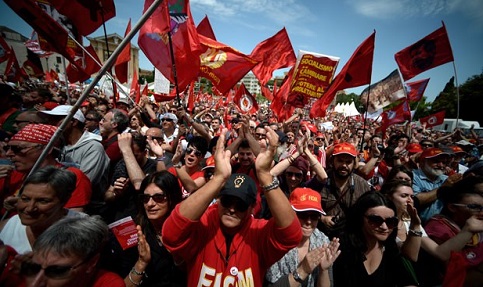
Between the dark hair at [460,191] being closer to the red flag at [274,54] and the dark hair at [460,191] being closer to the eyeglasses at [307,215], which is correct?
the eyeglasses at [307,215]

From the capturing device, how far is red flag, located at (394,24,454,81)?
5789mm

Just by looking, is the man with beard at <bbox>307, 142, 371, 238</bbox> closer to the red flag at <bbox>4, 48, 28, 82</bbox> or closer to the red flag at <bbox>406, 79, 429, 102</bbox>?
the red flag at <bbox>406, 79, 429, 102</bbox>

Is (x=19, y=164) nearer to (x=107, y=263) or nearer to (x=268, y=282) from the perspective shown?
(x=107, y=263)

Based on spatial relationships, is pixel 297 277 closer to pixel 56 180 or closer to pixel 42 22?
pixel 56 180

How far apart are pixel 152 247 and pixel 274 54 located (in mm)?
6729

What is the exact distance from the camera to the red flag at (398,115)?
7.71 metres

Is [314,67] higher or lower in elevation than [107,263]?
higher

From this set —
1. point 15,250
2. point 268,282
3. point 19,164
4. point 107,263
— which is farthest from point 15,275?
point 268,282

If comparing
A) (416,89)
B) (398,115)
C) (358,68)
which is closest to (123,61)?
(358,68)

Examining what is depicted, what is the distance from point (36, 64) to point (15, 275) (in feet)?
38.2

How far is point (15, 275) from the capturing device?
4.66 ft

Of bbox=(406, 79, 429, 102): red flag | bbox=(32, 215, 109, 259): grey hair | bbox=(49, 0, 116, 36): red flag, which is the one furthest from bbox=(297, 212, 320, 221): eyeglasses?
bbox=(406, 79, 429, 102): red flag

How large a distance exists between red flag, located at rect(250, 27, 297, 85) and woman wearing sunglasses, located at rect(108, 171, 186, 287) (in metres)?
5.77

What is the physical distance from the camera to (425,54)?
6.07 metres
